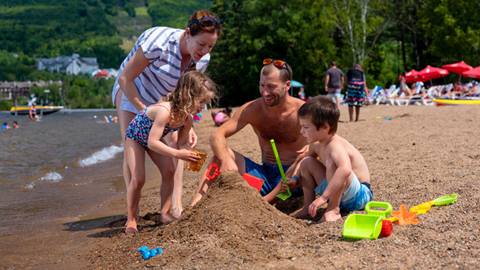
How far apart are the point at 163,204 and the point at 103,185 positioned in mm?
3485

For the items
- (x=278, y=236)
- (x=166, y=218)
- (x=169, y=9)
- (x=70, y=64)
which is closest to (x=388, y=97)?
(x=166, y=218)

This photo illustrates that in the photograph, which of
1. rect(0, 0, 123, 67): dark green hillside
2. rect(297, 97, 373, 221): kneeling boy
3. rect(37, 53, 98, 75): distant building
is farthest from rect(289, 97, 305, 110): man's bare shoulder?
rect(37, 53, 98, 75): distant building

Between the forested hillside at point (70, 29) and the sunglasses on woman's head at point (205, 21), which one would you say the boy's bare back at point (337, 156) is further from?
the forested hillside at point (70, 29)

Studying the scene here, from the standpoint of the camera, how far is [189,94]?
4363mm

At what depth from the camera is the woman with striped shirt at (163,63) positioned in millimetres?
4547

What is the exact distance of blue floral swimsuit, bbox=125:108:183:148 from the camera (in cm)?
453

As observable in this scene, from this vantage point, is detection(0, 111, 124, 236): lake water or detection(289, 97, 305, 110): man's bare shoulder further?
detection(0, 111, 124, 236): lake water

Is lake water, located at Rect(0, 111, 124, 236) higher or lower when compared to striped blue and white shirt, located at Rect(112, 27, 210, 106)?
lower

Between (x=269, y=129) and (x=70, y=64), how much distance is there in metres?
161

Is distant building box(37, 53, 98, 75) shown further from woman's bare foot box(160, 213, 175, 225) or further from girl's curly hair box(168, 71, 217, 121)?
girl's curly hair box(168, 71, 217, 121)

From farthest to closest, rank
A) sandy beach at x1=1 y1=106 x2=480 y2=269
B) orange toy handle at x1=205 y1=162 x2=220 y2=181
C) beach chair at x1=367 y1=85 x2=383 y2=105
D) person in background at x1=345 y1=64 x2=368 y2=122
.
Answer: beach chair at x1=367 y1=85 x2=383 y2=105
person in background at x1=345 y1=64 x2=368 y2=122
orange toy handle at x1=205 y1=162 x2=220 y2=181
sandy beach at x1=1 y1=106 x2=480 y2=269

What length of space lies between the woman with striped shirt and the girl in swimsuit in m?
0.09

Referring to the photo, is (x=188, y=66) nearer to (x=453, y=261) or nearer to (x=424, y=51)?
(x=453, y=261)

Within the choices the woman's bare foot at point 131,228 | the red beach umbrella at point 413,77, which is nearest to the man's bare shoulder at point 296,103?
the woman's bare foot at point 131,228
